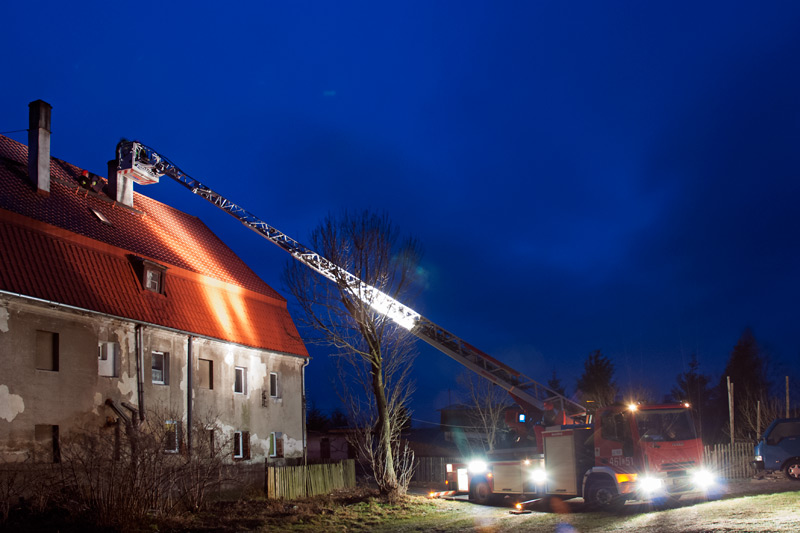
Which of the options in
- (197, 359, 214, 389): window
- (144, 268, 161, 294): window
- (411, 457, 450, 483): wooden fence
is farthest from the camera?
(411, 457, 450, 483): wooden fence

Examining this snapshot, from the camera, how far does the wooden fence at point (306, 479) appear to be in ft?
74.2

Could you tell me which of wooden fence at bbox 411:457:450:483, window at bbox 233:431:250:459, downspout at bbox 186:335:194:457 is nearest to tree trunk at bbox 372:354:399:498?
window at bbox 233:431:250:459

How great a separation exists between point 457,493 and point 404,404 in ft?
11.5

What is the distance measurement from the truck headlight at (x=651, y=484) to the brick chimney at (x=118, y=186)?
66.9 ft

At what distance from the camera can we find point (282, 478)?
23.0m

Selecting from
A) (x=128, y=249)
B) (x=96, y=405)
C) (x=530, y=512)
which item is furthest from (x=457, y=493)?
(x=128, y=249)

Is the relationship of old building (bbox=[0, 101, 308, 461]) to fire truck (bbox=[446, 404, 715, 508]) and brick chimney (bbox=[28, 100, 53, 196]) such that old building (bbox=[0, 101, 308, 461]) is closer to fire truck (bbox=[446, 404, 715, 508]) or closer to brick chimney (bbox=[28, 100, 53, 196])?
brick chimney (bbox=[28, 100, 53, 196])

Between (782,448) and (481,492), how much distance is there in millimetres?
11090

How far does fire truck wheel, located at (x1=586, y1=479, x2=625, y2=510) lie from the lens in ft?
59.2

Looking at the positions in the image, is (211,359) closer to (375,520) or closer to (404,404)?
(404,404)

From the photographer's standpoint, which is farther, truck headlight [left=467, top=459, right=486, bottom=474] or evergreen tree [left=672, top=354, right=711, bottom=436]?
evergreen tree [left=672, top=354, right=711, bottom=436]

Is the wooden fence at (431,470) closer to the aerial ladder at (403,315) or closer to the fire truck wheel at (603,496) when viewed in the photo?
the aerial ladder at (403,315)

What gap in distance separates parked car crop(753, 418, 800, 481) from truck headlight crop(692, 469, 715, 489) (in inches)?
324

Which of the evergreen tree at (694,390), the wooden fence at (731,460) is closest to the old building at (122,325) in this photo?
the wooden fence at (731,460)
